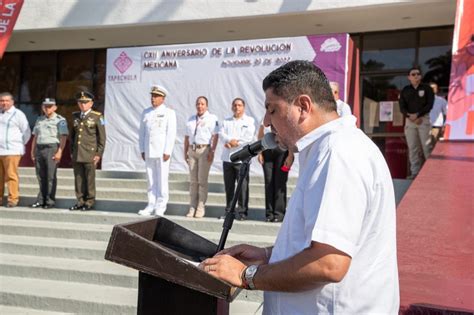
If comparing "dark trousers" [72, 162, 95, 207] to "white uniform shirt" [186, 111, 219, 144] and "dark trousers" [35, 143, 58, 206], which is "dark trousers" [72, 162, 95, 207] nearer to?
"dark trousers" [35, 143, 58, 206]

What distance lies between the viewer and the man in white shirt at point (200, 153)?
667 centimetres

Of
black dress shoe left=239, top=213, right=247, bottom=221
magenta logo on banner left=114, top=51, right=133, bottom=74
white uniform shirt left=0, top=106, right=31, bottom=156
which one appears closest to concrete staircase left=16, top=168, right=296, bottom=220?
black dress shoe left=239, top=213, right=247, bottom=221

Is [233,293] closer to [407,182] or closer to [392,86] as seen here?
→ [407,182]

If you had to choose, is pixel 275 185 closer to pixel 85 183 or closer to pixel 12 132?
pixel 85 183

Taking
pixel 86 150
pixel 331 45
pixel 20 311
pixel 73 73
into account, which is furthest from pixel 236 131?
pixel 73 73

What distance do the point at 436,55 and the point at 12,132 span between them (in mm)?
8168

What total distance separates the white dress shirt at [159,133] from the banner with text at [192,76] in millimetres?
1797

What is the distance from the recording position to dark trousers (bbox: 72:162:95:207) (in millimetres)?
7362

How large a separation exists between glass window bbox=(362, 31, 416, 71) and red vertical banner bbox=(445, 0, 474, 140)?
7.96 ft

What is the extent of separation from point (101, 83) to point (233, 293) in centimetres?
1214

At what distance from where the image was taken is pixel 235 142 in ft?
21.5

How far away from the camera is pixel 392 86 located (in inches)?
420

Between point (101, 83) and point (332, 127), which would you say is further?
point (101, 83)

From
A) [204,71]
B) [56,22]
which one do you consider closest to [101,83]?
Answer: [56,22]
